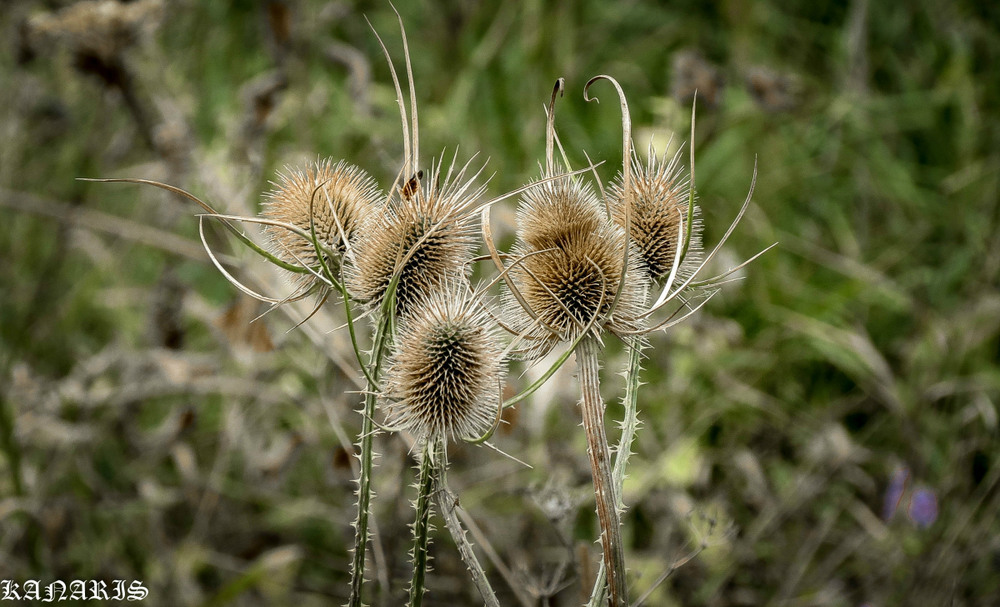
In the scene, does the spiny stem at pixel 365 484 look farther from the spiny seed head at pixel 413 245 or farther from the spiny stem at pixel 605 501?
the spiny stem at pixel 605 501

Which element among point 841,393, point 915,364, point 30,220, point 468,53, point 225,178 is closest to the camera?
point 225,178

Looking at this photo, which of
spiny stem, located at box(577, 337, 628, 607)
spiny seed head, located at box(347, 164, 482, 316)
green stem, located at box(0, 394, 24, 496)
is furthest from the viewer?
green stem, located at box(0, 394, 24, 496)

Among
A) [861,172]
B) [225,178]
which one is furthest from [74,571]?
[861,172]

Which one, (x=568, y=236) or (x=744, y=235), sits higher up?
(x=744, y=235)

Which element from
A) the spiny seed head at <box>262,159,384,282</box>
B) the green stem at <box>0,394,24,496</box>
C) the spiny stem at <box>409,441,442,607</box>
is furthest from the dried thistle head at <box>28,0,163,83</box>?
the spiny stem at <box>409,441,442,607</box>

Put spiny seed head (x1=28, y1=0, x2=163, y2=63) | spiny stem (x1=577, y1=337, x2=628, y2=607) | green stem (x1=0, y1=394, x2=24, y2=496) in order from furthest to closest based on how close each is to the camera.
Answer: spiny seed head (x1=28, y1=0, x2=163, y2=63)
green stem (x1=0, y1=394, x2=24, y2=496)
spiny stem (x1=577, y1=337, x2=628, y2=607)

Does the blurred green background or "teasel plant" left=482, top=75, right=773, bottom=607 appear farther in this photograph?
the blurred green background

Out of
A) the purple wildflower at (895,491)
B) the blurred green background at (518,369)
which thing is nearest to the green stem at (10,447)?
the blurred green background at (518,369)

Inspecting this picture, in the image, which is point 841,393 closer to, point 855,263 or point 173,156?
point 855,263

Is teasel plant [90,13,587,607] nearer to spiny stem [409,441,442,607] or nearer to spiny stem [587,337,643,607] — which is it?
spiny stem [409,441,442,607]
